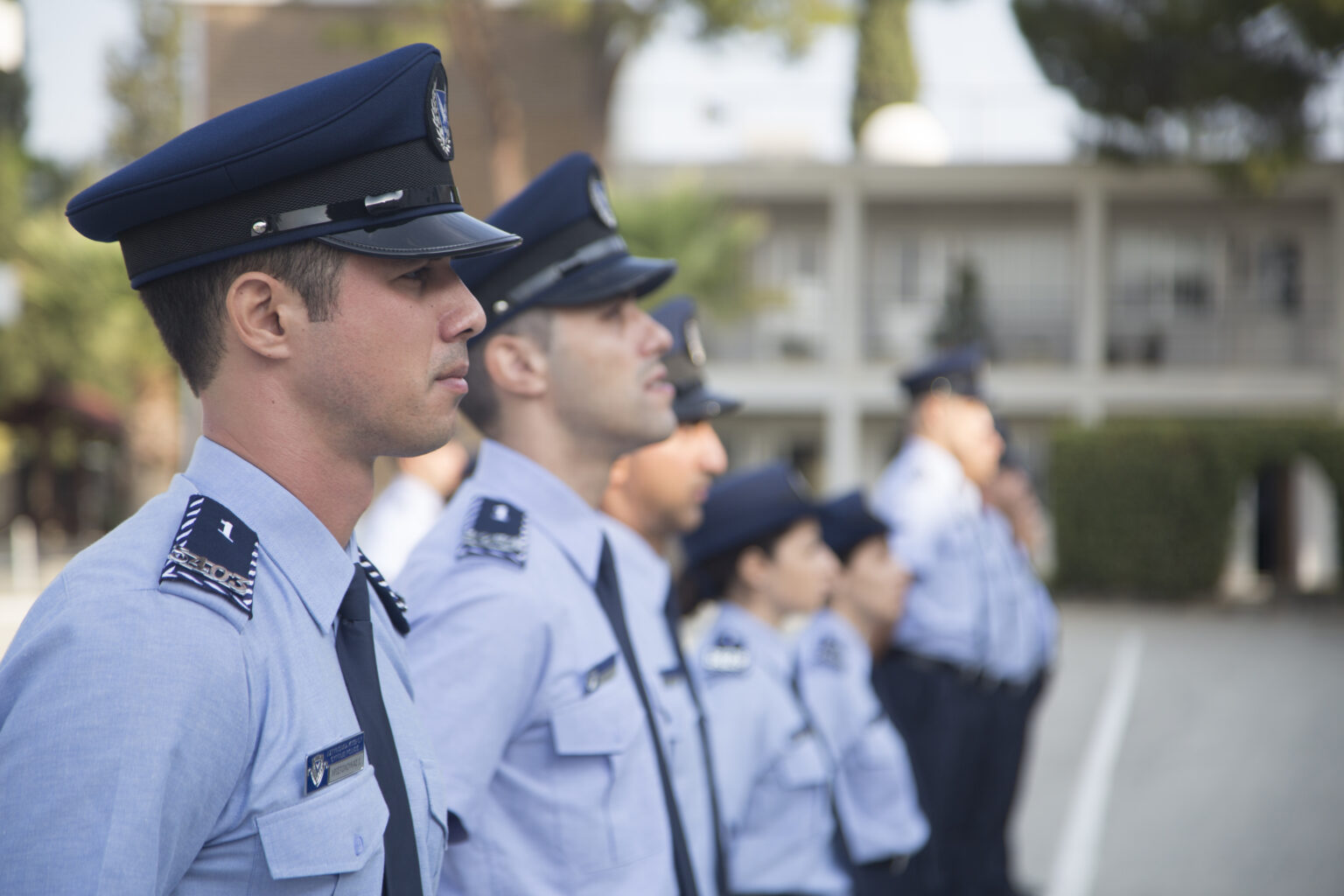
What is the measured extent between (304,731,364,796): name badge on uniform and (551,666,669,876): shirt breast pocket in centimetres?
72

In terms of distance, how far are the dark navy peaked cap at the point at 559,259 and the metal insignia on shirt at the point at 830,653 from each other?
1.74 metres

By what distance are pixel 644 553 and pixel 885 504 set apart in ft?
10.6

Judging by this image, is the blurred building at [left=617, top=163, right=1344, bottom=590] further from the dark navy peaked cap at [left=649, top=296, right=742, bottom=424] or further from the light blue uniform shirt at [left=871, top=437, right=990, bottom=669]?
the dark navy peaked cap at [left=649, top=296, right=742, bottom=424]

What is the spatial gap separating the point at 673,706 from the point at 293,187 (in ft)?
4.25

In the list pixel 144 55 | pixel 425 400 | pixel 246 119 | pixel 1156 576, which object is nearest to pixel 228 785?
pixel 425 400

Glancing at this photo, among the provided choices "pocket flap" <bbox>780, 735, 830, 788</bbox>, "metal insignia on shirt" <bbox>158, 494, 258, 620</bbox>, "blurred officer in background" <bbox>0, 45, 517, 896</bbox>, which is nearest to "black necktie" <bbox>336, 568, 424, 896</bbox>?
"blurred officer in background" <bbox>0, 45, 517, 896</bbox>

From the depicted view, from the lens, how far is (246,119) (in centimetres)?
134

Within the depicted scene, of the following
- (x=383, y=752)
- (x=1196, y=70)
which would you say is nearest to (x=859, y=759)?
(x=383, y=752)

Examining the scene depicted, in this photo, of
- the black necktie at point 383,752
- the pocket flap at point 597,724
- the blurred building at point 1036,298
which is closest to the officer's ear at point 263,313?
the black necktie at point 383,752

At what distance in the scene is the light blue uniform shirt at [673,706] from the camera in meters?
2.22

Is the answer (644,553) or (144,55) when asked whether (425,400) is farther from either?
(144,55)

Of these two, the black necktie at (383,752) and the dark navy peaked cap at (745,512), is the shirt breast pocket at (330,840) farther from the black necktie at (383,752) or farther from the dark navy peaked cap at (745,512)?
the dark navy peaked cap at (745,512)

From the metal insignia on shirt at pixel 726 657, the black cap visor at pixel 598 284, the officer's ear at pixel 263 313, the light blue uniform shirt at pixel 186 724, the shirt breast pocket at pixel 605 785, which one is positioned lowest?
the metal insignia on shirt at pixel 726 657

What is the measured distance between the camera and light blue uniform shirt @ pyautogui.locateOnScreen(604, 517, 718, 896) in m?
2.22
